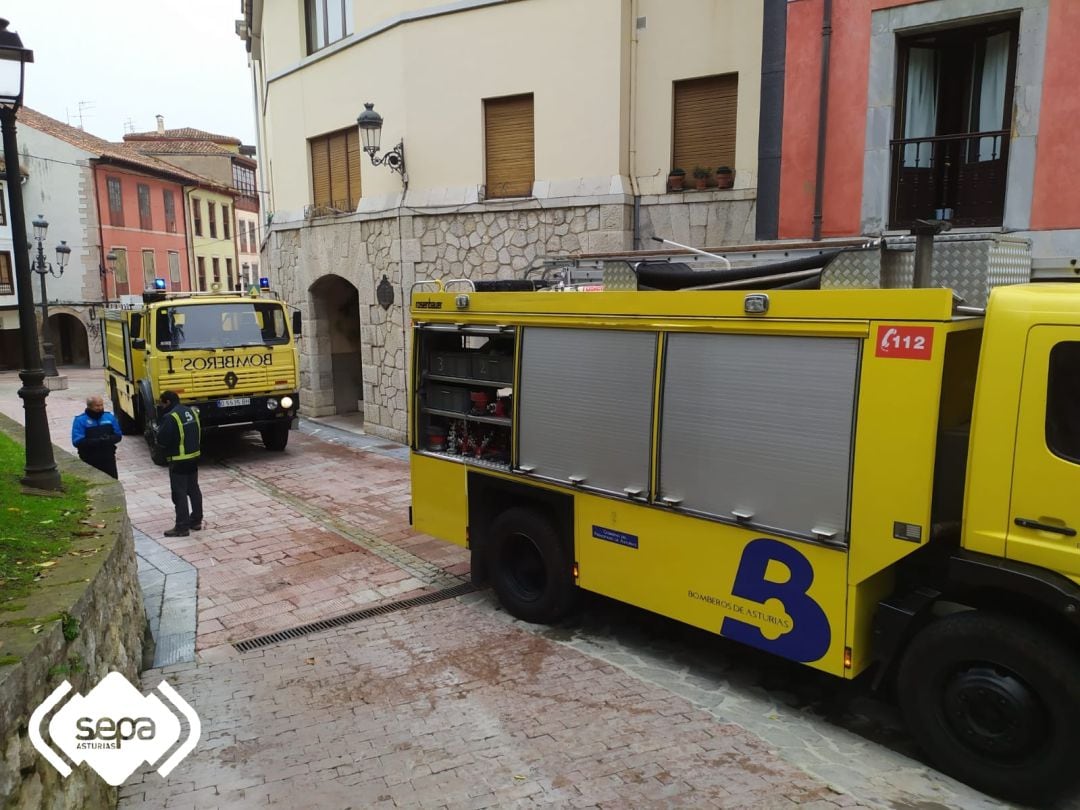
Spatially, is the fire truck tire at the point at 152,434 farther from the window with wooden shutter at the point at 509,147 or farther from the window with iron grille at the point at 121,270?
the window with iron grille at the point at 121,270

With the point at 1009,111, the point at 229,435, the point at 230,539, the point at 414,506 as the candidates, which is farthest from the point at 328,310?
the point at 1009,111

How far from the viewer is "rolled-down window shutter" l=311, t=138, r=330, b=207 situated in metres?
15.0

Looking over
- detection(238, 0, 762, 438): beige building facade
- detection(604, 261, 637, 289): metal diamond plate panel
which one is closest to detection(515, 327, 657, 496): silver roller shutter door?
detection(604, 261, 637, 289): metal diamond plate panel

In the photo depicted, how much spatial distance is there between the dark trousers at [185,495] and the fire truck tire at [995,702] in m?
7.37

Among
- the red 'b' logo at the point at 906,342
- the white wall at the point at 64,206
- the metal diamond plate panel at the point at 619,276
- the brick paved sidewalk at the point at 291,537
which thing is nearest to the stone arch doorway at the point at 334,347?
the brick paved sidewalk at the point at 291,537

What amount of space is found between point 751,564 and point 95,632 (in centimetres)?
372

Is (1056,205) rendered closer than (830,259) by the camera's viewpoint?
No

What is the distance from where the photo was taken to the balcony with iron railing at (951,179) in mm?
8227

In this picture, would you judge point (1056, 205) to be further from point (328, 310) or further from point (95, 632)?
point (328, 310)

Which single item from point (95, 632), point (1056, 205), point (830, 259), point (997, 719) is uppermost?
point (1056, 205)

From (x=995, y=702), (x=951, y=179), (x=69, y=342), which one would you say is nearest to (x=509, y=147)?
(x=951, y=179)

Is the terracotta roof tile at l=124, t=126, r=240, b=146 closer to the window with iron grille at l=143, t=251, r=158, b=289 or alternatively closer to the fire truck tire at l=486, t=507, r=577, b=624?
the window with iron grille at l=143, t=251, r=158, b=289

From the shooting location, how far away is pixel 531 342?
6.13 meters

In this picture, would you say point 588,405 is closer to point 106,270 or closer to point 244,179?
point 106,270
